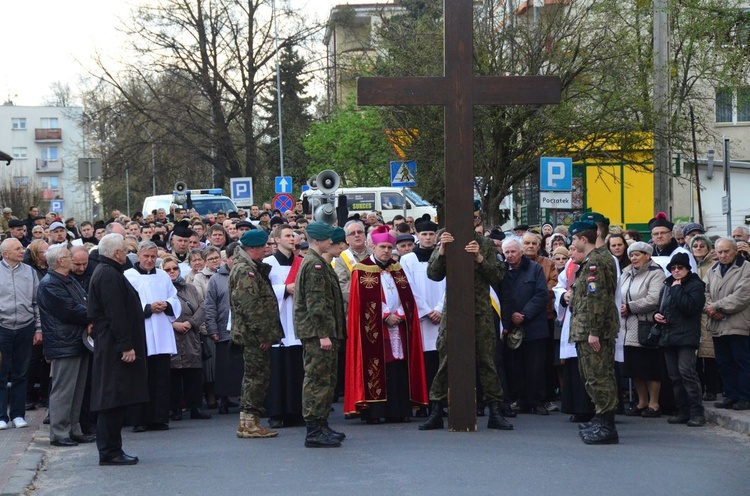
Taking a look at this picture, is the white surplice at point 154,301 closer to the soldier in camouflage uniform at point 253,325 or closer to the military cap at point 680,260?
the soldier in camouflage uniform at point 253,325

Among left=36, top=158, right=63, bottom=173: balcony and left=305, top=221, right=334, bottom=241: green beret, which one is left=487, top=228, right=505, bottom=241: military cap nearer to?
left=305, top=221, right=334, bottom=241: green beret

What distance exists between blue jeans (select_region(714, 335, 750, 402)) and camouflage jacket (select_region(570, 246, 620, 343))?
2.51m

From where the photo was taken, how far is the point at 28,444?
11.7 m

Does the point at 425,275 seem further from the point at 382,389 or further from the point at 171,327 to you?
the point at 171,327

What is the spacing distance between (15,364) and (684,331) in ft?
23.2

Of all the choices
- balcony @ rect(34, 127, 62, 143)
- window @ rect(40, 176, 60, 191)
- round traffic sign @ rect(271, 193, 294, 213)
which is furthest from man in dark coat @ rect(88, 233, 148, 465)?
window @ rect(40, 176, 60, 191)

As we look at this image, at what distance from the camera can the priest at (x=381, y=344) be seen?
42.1ft

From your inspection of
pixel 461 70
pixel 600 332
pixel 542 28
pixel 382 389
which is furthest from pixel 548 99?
pixel 542 28

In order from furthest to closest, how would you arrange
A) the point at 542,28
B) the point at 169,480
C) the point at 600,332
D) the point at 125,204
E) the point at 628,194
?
1. the point at 125,204
2. the point at 628,194
3. the point at 542,28
4. the point at 600,332
5. the point at 169,480

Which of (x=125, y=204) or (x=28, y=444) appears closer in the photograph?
(x=28, y=444)

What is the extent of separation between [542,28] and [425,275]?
52.6 ft

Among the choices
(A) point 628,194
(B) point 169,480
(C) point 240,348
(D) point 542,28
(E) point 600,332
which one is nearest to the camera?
(B) point 169,480

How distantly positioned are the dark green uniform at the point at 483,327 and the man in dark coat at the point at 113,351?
9.79 ft

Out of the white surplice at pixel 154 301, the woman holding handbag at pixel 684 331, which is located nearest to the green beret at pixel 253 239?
the white surplice at pixel 154 301
